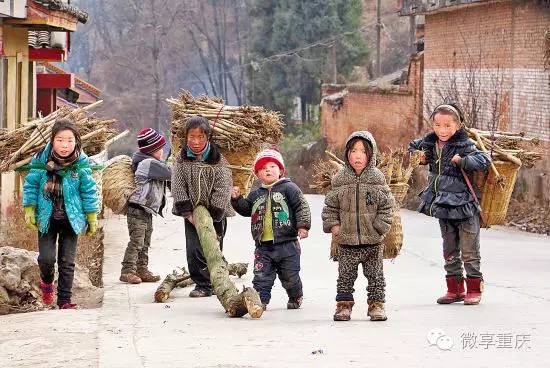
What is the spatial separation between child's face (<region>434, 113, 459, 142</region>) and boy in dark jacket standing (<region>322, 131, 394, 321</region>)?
878mm

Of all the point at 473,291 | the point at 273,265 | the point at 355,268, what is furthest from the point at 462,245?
the point at 273,265

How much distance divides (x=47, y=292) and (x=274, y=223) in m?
2.19

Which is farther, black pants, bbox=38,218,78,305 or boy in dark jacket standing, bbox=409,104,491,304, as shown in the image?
black pants, bbox=38,218,78,305

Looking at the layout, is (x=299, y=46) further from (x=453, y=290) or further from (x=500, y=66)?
(x=453, y=290)

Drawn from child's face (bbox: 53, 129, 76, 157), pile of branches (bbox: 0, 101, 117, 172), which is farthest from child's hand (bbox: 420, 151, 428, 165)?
pile of branches (bbox: 0, 101, 117, 172)

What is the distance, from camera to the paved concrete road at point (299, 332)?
7.76 m

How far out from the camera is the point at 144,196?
40.5 ft

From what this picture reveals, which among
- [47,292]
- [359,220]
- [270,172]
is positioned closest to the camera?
[359,220]

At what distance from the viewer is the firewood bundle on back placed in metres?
11.0

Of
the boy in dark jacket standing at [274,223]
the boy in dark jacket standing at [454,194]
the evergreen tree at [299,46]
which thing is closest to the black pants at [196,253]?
the boy in dark jacket standing at [274,223]

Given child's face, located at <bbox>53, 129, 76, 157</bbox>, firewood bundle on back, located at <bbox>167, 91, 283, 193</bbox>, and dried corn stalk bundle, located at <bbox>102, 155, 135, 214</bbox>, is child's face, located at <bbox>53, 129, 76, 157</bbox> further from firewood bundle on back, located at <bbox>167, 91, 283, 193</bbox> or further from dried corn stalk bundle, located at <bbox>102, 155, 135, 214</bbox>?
dried corn stalk bundle, located at <bbox>102, 155, 135, 214</bbox>

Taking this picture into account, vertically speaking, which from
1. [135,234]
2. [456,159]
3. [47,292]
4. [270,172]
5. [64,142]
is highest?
[64,142]

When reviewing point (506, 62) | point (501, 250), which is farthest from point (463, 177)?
point (506, 62)

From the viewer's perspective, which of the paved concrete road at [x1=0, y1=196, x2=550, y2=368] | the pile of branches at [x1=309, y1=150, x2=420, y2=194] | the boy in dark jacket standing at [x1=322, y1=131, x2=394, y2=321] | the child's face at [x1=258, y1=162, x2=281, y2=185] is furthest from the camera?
the pile of branches at [x1=309, y1=150, x2=420, y2=194]
